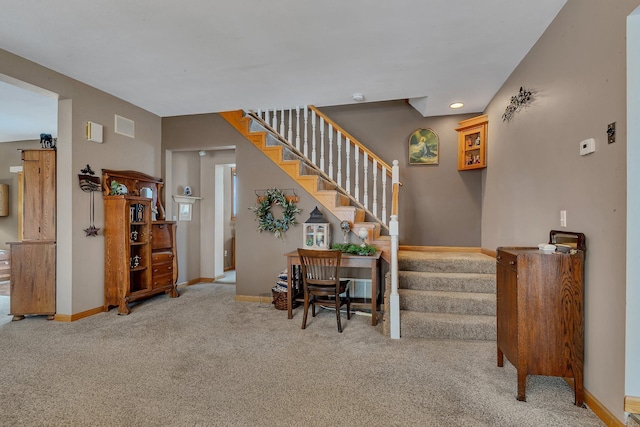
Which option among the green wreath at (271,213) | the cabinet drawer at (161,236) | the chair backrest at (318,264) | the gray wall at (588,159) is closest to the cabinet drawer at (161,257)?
the cabinet drawer at (161,236)

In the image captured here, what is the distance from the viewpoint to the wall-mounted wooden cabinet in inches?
162

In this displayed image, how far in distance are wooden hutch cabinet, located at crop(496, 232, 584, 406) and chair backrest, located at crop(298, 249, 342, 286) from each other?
63.2 inches

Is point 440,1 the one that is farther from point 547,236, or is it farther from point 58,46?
point 58,46

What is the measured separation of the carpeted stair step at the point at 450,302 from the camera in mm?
3219

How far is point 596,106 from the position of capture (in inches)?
75.4

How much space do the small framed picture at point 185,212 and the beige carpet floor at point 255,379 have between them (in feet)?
7.02

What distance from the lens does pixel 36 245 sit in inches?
142

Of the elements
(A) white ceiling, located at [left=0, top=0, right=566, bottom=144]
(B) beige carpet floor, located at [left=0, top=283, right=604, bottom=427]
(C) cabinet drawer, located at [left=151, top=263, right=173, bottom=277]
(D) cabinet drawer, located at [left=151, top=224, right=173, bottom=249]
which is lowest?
(B) beige carpet floor, located at [left=0, top=283, right=604, bottom=427]

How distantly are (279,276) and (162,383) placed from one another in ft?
6.77

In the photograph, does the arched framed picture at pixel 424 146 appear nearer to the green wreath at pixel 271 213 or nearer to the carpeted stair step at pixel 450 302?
the green wreath at pixel 271 213

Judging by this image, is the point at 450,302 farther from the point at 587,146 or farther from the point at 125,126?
the point at 125,126

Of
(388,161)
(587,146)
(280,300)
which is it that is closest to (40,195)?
(280,300)

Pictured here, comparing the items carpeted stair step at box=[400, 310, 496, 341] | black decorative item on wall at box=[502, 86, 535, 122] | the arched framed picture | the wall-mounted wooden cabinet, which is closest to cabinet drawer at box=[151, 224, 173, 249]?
carpeted stair step at box=[400, 310, 496, 341]

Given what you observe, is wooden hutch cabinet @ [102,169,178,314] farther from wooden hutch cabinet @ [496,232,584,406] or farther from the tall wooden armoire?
wooden hutch cabinet @ [496,232,584,406]
